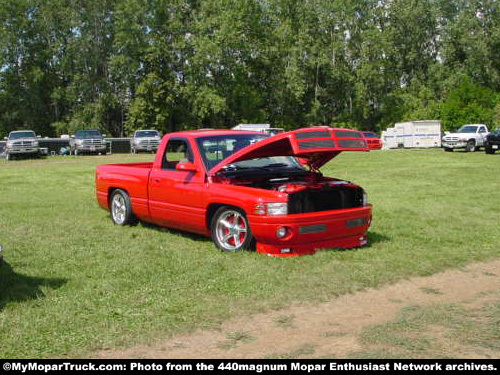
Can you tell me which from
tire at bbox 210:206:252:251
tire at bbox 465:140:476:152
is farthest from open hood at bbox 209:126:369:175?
tire at bbox 465:140:476:152

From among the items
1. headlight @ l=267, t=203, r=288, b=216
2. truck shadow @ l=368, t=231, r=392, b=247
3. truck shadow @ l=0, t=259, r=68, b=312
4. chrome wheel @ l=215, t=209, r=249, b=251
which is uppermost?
headlight @ l=267, t=203, r=288, b=216

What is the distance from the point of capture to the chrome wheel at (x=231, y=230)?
7242 mm

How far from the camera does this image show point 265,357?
3963mm

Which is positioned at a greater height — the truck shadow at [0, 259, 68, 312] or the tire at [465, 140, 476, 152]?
the tire at [465, 140, 476, 152]

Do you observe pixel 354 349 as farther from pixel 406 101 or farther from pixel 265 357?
pixel 406 101

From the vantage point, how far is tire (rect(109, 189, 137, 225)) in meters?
9.37

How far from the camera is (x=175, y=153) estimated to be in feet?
28.4

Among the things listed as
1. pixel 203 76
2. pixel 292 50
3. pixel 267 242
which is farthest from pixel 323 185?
pixel 292 50

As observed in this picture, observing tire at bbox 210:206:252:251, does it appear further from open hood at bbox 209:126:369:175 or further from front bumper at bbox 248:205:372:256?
open hood at bbox 209:126:369:175

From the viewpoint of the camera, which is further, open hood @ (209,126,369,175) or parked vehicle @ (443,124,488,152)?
parked vehicle @ (443,124,488,152)

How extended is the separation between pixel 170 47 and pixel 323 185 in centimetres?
5342

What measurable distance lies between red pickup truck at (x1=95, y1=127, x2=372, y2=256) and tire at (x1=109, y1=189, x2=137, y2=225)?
0.27 metres
